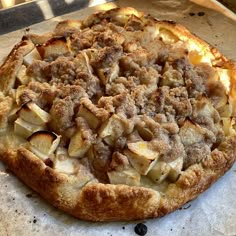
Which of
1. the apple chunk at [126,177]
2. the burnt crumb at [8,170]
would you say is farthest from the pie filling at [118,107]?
the burnt crumb at [8,170]

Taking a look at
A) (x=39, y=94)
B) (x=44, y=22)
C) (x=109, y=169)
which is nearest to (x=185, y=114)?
(x=109, y=169)

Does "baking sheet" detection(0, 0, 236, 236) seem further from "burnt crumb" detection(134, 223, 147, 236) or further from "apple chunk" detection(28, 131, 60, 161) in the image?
"apple chunk" detection(28, 131, 60, 161)

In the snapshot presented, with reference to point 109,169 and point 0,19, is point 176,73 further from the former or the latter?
point 0,19

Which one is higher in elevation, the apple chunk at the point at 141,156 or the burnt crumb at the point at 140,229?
the apple chunk at the point at 141,156

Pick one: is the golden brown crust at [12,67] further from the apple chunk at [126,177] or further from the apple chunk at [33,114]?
the apple chunk at [126,177]

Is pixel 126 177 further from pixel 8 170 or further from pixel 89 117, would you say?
pixel 8 170

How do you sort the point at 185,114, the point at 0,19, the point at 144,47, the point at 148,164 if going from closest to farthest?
1. the point at 148,164
2. the point at 185,114
3. the point at 144,47
4. the point at 0,19

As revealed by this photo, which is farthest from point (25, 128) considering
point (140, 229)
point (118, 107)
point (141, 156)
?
point (140, 229)

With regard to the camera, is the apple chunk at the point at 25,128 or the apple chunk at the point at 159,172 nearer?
the apple chunk at the point at 159,172
